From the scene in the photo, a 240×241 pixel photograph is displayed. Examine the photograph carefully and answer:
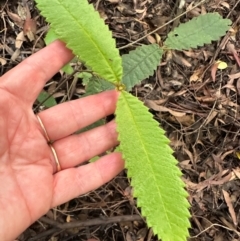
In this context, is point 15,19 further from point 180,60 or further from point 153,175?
point 153,175

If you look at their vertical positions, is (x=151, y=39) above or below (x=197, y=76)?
above

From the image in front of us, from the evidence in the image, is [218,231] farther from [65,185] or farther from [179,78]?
[65,185]

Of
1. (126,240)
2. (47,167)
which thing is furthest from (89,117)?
(126,240)

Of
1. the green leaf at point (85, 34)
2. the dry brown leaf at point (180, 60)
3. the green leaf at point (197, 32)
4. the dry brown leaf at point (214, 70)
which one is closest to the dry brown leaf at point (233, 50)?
the dry brown leaf at point (214, 70)

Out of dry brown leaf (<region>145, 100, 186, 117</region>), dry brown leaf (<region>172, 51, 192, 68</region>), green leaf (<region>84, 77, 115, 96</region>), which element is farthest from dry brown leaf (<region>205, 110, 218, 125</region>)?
green leaf (<region>84, 77, 115, 96</region>)

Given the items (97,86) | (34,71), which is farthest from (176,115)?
(34,71)

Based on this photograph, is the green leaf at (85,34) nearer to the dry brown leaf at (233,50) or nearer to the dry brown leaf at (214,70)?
the dry brown leaf at (214,70)
